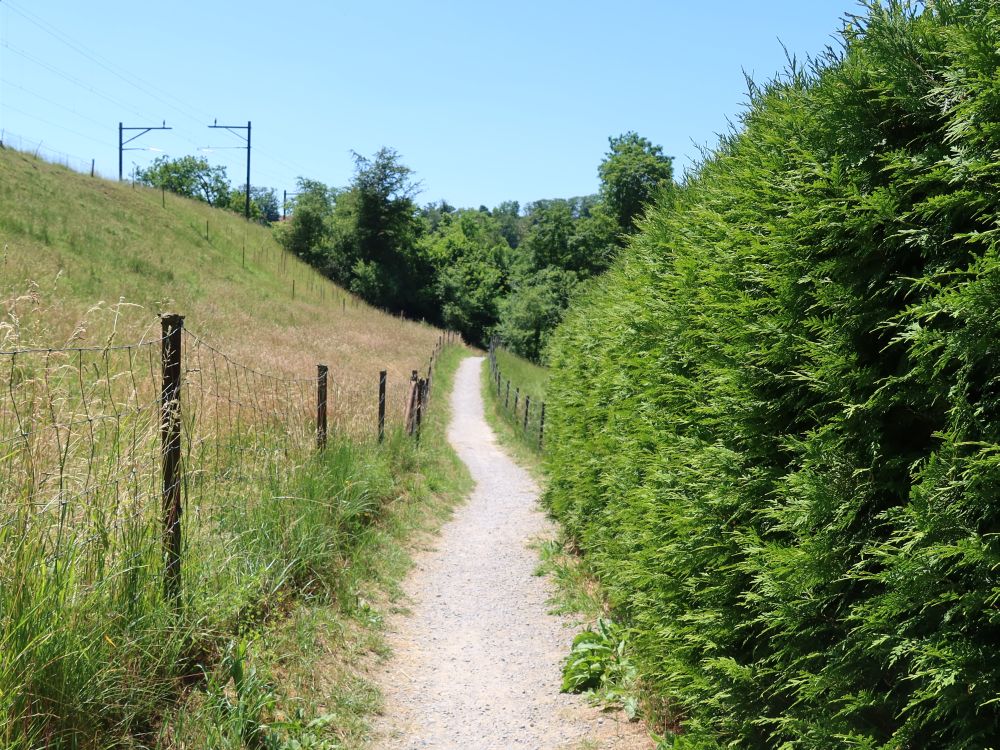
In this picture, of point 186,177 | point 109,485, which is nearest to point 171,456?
point 109,485

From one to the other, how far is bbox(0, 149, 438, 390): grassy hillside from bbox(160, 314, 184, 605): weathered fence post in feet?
1.91

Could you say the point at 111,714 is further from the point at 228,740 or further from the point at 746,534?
the point at 746,534

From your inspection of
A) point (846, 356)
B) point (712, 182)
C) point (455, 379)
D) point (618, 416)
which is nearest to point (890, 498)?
point (846, 356)

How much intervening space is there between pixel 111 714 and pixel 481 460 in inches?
530

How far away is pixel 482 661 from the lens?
561cm

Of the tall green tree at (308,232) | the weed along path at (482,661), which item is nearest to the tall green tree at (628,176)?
the tall green tree at (308,232)

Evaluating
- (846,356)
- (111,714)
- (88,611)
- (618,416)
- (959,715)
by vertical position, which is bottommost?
(111,714)

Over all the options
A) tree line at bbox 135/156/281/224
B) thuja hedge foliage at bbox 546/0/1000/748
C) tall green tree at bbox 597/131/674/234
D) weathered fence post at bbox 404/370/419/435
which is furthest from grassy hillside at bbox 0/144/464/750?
tree line at bbox 135/156/281/224

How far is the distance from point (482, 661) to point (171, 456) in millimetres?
2998

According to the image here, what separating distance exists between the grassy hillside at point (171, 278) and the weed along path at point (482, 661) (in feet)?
10.6

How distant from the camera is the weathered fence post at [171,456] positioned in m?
3.85

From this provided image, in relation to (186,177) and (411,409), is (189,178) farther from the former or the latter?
(411,409)

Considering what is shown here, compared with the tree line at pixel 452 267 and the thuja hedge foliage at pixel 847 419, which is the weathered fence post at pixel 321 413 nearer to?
the thuja hedge foliage at pixel 847 419

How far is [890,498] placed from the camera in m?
2.54
